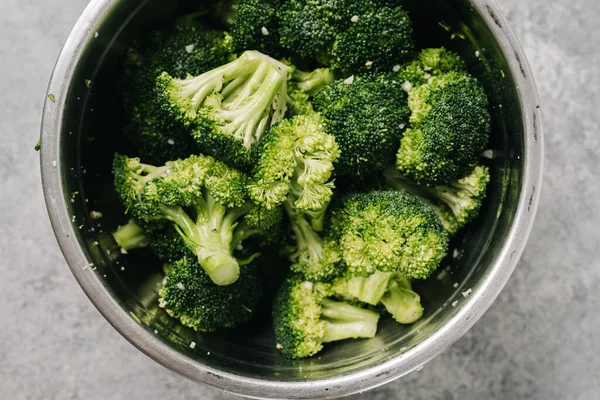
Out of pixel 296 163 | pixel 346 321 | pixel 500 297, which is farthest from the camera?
pixel 500 297

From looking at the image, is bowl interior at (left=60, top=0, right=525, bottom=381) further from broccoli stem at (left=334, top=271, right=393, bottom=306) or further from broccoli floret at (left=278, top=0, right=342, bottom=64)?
broccoli floret at (left=278, top=0, right=342, bottom=64)

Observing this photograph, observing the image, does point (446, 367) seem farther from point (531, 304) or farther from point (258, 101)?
point (258, 101)

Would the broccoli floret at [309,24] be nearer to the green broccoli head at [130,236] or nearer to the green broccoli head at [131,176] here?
the green broccoli head at [131,176]

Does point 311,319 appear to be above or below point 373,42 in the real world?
below

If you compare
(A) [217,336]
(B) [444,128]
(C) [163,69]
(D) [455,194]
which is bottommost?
(A) [217,336]

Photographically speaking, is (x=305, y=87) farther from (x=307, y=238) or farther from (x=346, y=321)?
(x=346, y=321)

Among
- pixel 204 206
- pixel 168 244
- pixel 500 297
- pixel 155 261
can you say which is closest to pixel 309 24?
pixel 204 206

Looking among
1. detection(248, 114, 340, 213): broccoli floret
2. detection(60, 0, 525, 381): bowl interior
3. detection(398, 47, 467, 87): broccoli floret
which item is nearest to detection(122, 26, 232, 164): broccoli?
detection(60, 0, 525, 381): bowl interior
